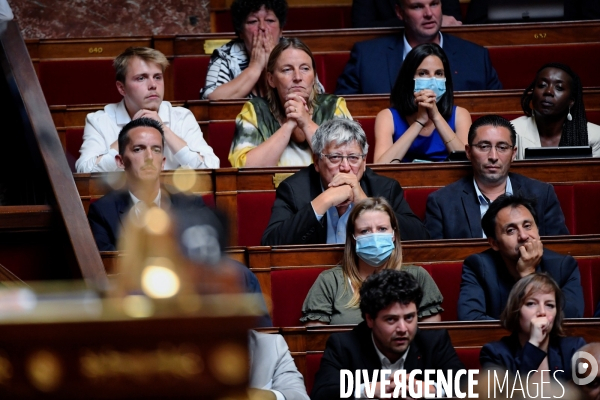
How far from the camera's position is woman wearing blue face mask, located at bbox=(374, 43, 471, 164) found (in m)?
2.24

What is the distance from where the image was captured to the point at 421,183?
2.12 m

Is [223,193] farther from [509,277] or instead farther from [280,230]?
[509,277]

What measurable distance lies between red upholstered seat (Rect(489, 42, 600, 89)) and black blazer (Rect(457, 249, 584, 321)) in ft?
3.62

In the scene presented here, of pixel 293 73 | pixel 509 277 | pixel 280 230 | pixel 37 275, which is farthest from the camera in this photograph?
pixel 293 73

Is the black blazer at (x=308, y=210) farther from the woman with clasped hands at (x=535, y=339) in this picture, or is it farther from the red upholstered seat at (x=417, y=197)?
the woman with clasped hands at (x=535, y=339)

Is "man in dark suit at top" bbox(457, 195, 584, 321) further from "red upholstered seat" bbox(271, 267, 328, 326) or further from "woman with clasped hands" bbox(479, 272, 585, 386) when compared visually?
"red upholstered seat" bbox(271, 267, 328, 326)

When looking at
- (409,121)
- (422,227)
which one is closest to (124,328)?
(422,227)

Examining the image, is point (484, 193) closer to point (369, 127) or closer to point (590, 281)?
point (590, 281)

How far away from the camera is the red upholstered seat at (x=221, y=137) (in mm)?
2418

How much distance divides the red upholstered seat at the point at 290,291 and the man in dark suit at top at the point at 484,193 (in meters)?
0.32

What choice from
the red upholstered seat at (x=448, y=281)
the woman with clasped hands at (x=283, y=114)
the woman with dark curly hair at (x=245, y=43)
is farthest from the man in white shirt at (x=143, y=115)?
the red upholstered seat at (x=448, y=281)

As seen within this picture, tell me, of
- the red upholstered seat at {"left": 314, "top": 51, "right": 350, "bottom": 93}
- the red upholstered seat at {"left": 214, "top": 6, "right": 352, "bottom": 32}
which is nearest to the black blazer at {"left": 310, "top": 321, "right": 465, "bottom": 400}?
the red upholstered seat at {"left": 314, "top": 51, "right": 350, "bottom": 93}

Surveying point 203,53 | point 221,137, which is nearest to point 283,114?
point 221,137

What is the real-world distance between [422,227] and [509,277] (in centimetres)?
23
